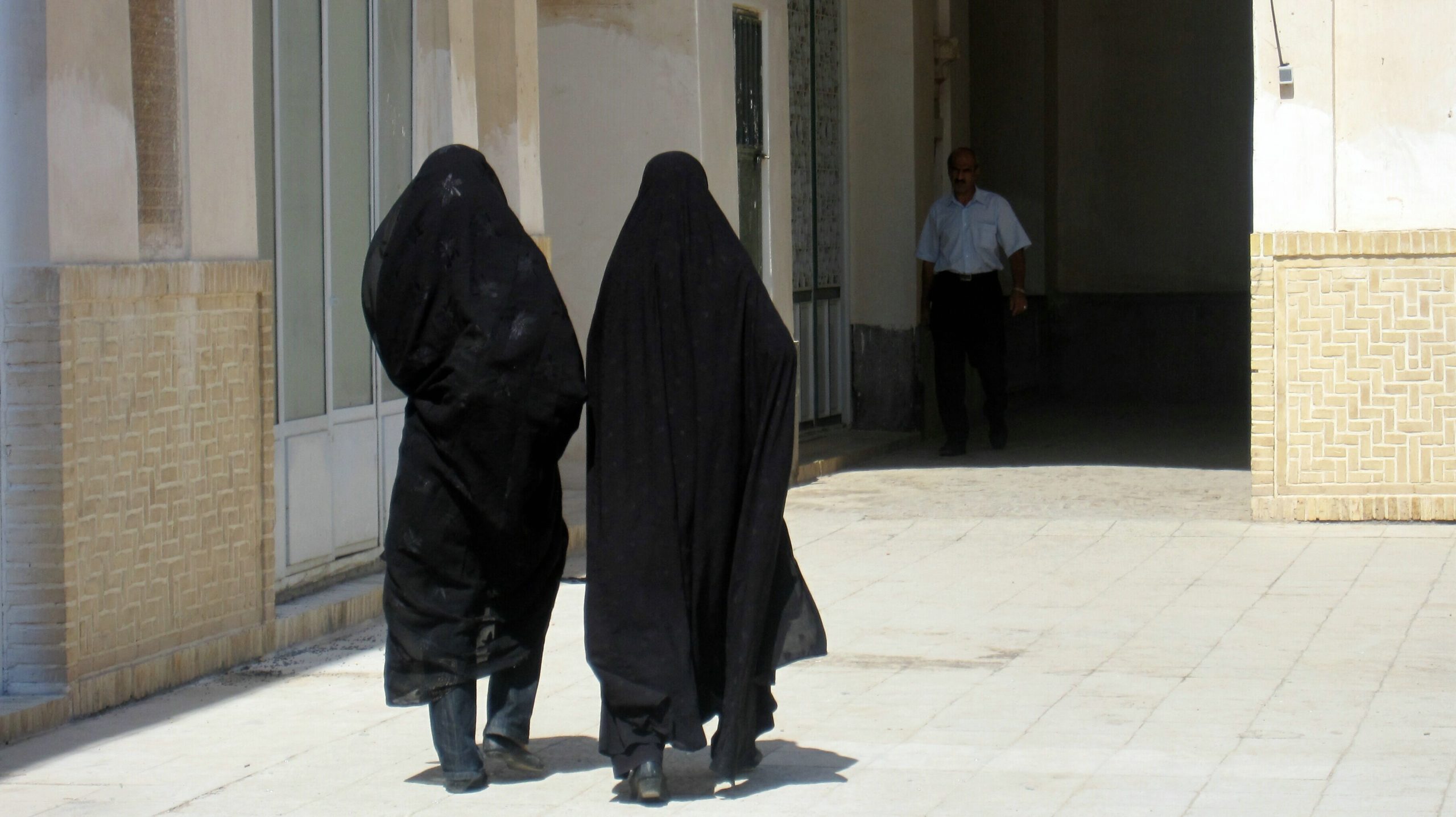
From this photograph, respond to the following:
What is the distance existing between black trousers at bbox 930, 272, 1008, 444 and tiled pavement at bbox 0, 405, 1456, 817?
3305 mm

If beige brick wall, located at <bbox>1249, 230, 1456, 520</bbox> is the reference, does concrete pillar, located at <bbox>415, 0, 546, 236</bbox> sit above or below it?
above

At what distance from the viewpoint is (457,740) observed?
4566 millimetres

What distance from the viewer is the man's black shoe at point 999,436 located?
11.7 m

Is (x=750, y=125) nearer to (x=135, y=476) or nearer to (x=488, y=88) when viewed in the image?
(x=488, y=88)

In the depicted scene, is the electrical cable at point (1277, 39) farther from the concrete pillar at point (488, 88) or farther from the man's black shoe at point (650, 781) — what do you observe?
the man's black shoe at point (650, 781)

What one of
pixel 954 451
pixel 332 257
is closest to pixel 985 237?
pixel 954 451

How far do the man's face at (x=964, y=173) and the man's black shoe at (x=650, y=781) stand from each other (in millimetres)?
7595

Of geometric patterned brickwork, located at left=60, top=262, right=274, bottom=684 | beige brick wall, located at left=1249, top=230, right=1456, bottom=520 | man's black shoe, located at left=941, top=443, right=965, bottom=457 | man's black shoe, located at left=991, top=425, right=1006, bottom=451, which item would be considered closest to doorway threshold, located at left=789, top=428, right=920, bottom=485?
man's black shoe, located at left=941, top=443, right=965, bottom=457

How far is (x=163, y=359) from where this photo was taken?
5551 mm

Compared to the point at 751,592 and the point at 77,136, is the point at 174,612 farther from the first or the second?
the point at 751,592

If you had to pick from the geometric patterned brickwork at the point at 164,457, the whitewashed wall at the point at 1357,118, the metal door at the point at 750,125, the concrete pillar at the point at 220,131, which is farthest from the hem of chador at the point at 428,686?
the metal door at the point at 750,125

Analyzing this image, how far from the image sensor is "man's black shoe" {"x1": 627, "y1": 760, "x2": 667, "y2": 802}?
172 inches

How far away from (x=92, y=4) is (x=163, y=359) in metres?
0.98

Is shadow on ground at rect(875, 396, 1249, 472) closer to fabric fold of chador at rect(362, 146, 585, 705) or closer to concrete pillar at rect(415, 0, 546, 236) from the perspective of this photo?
concrete pillar at rect(415, 0, 546, 236)
